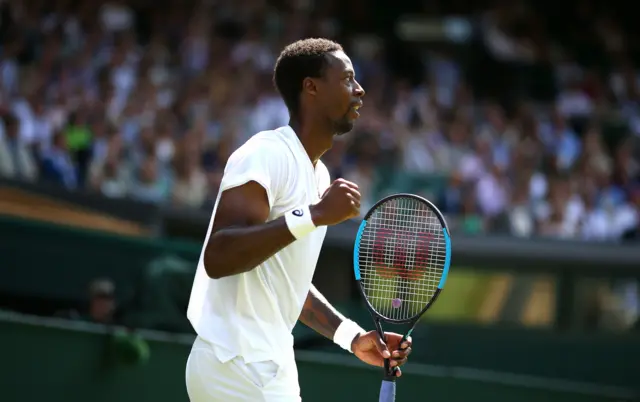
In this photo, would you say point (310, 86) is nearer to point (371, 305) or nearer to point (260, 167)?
point (260, 167)

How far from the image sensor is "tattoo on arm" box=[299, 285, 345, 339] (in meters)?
4.48

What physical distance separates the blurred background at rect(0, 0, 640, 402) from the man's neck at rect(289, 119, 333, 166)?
3690mm

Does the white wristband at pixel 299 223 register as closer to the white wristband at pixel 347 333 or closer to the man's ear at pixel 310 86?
the man's ear at pixel 310 86

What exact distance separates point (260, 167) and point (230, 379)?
2.45ft

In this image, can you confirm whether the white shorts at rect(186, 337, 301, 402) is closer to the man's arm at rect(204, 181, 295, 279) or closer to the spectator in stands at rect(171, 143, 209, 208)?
the man's arm at rect(204, 181, 295, 279)

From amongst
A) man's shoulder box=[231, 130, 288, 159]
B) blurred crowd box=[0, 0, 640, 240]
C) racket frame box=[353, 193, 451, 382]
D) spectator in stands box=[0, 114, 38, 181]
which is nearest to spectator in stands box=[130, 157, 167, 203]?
blurred crowd box=[0, 0, 640, 240]

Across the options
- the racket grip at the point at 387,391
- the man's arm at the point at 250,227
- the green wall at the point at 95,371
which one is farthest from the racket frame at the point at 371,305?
the green wall at the point at 95,371

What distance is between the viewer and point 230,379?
3898 millimetres

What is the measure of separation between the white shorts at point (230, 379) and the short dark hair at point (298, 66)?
963 millimetres

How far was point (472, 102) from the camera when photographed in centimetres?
1457

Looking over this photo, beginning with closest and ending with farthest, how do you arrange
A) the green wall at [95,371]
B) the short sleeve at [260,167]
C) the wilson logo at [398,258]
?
the short sleeve at [260,167], the wilson logo at [398,258], the green wall at [95,371]

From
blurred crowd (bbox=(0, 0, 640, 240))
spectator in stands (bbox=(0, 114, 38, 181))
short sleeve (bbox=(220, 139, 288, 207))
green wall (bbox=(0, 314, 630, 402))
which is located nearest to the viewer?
short sleeve (bbox=(220, 139, 288, 207))

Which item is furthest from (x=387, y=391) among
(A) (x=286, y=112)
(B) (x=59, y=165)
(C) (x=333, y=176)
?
(A) (x=286, y=112)

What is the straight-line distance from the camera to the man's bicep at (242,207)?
378cm
